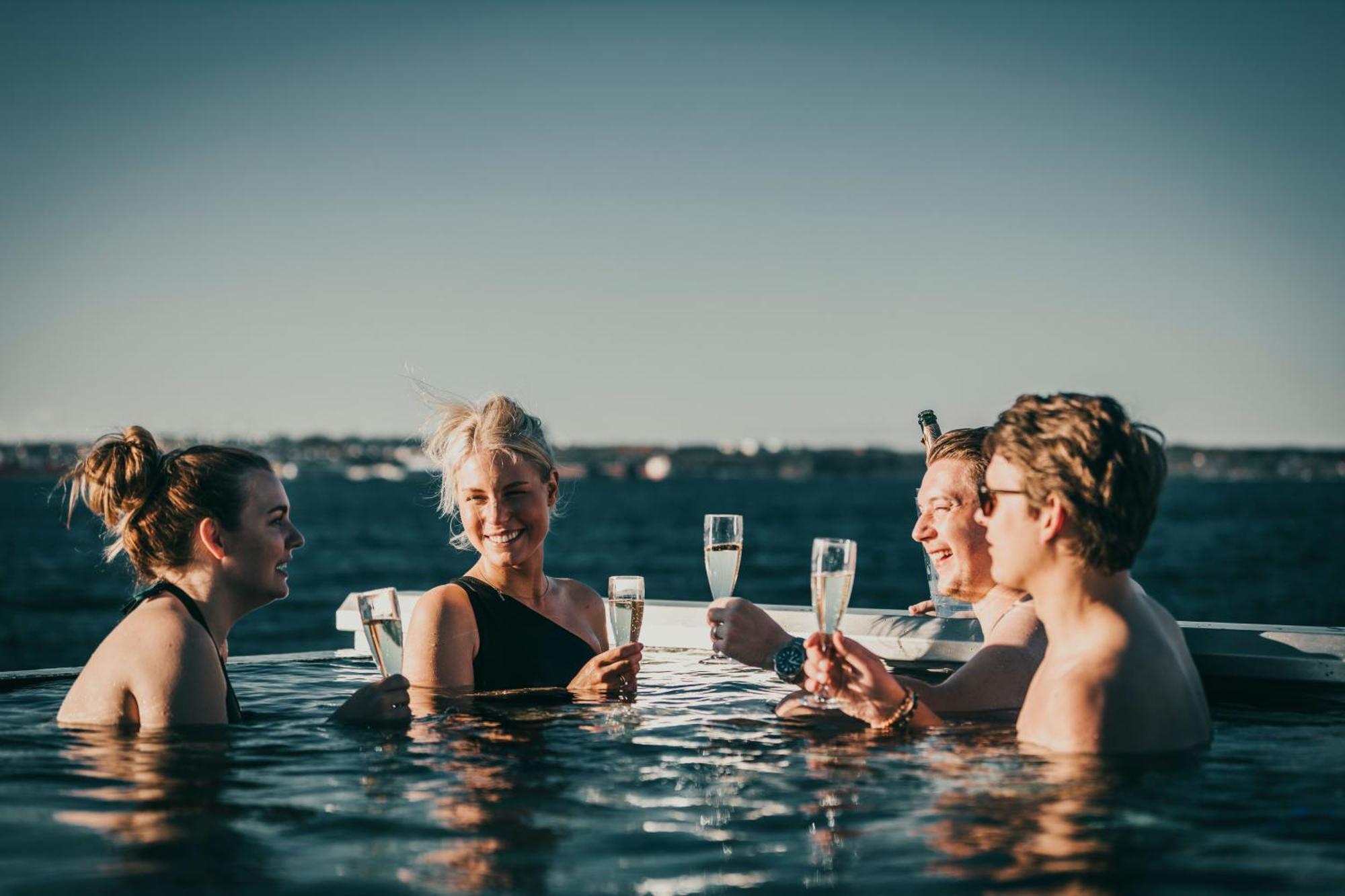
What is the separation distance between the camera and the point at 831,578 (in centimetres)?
416

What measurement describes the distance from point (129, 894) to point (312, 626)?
4310 cm

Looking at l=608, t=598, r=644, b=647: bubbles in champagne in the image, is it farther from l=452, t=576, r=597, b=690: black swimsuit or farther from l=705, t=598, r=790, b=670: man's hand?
l=452, t=576, r=597, b=690: black swimsuit

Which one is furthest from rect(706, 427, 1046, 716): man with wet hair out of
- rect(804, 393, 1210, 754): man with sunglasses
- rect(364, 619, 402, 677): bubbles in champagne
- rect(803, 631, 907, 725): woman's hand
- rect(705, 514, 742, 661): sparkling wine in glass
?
rect(364, 619, 402, 677): bubbles in champagne

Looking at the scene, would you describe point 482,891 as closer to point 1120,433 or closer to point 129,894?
point 129,894

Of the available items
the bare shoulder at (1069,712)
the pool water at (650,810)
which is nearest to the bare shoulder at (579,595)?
the pool water at (650,810)

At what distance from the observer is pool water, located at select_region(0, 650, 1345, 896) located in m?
3.00

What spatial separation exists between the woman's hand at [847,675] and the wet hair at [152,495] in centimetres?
225

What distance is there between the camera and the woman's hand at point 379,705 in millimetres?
4368

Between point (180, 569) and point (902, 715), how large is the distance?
9.05 feet

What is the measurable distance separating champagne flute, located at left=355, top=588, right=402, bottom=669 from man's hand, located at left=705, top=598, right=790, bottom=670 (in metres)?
1.14

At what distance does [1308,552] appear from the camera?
68.7m

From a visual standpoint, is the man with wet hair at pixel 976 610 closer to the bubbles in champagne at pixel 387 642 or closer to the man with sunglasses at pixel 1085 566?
the man with sunglasses at pixel 1085 566

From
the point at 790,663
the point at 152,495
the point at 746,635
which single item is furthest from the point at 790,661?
the point at 152,495

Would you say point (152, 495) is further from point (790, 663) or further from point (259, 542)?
point (790, 663)
